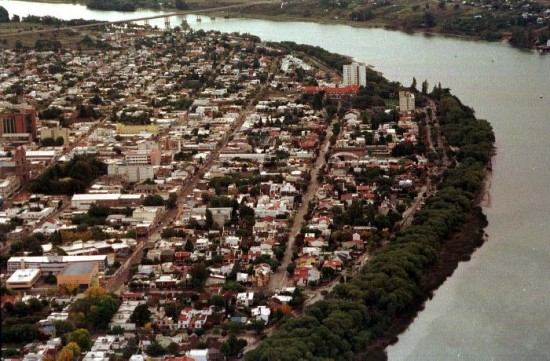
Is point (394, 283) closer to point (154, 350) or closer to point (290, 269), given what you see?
point (290, 269)

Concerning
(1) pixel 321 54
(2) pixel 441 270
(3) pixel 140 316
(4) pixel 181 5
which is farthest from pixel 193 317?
(4) pixel 181 5

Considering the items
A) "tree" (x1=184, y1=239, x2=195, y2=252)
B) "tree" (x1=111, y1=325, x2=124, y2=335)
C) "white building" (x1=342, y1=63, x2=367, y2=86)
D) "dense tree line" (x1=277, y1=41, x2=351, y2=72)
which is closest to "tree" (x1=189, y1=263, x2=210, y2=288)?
"tree" (x1=184, y1=239, x2=195, y2=252)

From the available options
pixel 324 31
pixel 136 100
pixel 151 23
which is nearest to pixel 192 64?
pixel 136 100

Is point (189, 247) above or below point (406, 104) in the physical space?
below

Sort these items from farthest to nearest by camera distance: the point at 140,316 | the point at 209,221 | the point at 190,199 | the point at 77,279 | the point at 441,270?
the point at 190,199 → the point at 209,221 → the point at 441,270 → the point at 77,279 → the point at 140,316

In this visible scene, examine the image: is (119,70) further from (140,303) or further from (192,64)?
(140,303)

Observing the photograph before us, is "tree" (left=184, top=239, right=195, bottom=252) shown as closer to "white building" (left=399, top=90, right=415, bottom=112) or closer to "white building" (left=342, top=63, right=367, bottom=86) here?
"white building" (left=399, top=90, right=415, bottom=112)

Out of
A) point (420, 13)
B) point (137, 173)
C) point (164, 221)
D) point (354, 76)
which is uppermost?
point (420, 13)
